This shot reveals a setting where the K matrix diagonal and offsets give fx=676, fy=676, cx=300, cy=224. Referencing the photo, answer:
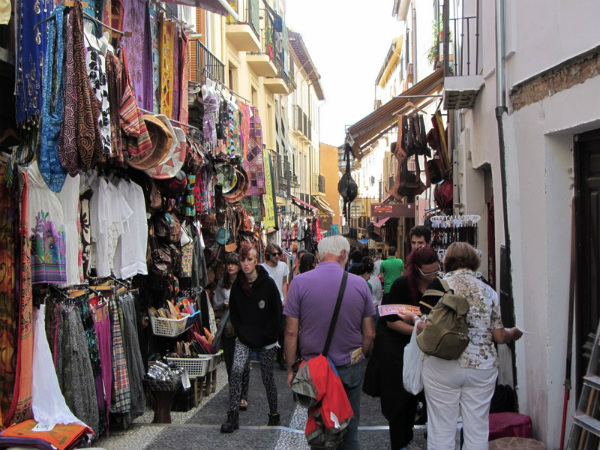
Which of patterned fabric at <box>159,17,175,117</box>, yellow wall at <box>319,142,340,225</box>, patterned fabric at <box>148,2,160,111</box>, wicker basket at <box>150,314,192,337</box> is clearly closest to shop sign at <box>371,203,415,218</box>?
patterned fabric at <box>159,17,175,117</box>

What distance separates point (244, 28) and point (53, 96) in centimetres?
1117

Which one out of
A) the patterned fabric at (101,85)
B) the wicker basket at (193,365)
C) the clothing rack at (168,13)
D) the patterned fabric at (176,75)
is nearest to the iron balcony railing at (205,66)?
the clothing rack at (168,13)

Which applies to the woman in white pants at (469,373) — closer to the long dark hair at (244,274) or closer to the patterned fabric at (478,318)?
the patterned fabric at (478,318)

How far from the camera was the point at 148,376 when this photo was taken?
6.67 m

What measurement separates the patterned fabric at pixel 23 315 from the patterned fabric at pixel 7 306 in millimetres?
63

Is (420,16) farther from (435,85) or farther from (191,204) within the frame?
(191,204)

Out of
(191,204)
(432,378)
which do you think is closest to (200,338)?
(191,204)

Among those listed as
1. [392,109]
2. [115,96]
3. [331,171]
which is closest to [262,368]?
[115,96]

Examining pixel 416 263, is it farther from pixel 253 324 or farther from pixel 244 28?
pixel 244 28

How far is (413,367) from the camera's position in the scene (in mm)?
4922

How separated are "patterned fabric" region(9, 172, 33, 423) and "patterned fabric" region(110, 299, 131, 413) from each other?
1186 millimetres

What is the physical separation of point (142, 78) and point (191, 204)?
6.35 ft

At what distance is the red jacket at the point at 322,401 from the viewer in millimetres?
4430

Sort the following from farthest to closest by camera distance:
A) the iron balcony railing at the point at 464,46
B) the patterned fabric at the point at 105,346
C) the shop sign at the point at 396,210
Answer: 1. the shop sign at the point at 396,210
2. the iron balcony railing at the point at 464,46
3. the patterned fabric at the point at 105,346
